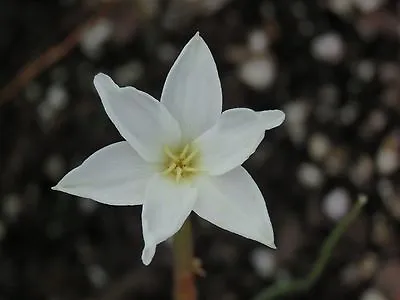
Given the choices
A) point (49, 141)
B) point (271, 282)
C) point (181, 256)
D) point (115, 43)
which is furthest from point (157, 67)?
point (181, 256)

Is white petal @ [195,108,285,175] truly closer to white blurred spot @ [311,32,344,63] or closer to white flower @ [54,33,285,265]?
white flower @ [54,33,285,265]

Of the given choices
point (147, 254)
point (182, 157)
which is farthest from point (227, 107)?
point (147, 254)

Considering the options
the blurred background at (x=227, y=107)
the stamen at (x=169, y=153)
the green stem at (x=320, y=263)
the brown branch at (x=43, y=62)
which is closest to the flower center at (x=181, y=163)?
the stamen at (x=169, y=153)

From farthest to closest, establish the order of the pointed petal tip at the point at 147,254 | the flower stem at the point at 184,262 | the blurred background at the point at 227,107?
the blurred background at the point at 227,107
the flower stem at the point at 184,262
the pointed petal tip at the point at 147,254

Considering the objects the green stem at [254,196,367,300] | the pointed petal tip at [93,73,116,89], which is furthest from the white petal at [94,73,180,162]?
the green stem at [254,196,367,300]

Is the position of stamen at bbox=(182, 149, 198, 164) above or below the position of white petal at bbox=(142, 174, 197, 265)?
above

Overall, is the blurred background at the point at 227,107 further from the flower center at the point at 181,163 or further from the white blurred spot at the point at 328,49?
the flower center at the point at 181,163

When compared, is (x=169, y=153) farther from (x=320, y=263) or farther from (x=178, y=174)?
(x=320, y=263)
